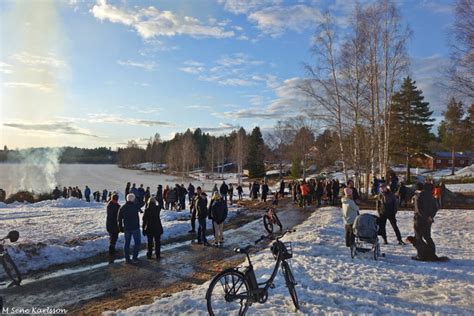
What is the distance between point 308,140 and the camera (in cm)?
6262

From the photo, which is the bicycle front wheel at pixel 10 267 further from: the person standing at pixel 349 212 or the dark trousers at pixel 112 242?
the person standing at pixel 349 212

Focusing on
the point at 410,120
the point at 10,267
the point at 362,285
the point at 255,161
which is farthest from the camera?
the point at 255,161

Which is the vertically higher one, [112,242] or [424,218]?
[424,218]

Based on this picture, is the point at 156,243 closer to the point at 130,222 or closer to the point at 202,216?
the point at 130,222

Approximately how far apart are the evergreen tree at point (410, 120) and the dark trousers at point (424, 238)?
33.1 metres

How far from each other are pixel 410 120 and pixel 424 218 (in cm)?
Result: 3699

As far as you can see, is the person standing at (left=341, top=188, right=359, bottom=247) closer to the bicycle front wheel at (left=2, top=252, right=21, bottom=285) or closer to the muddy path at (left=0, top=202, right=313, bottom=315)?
the muddy path at (left=0, top=202, right=313, bottom=315)

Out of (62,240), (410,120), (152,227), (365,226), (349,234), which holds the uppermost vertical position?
(410,120)

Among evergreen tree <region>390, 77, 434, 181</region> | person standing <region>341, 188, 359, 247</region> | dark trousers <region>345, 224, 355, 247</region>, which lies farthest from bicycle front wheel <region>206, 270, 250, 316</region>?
evergreen tree <region>390, 77, 434, 181</region>

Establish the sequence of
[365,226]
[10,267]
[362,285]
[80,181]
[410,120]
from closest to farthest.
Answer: [362,285] < [10,267] < [365,226] < [410,120] < [80,181]

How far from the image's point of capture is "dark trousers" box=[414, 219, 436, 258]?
30.9 ft

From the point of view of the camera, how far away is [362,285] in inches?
289

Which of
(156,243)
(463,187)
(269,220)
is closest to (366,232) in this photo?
(269,220)

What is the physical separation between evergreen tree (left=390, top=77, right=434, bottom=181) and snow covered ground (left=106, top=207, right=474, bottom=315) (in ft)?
105
